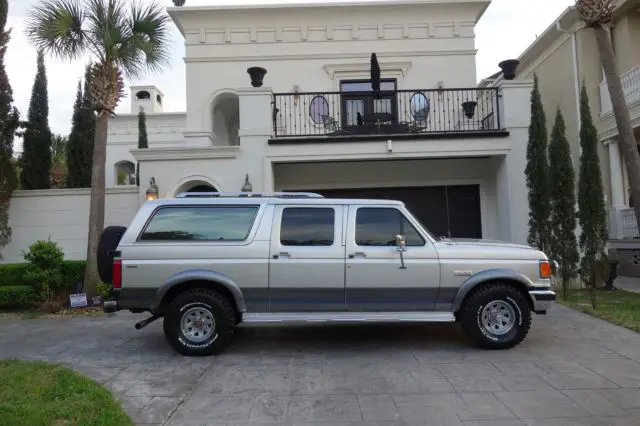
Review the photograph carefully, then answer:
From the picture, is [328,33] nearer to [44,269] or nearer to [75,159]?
[44,269]

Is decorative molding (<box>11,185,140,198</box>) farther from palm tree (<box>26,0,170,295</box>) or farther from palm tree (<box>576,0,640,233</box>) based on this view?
palm tree (<box>576,0,640,233</box>)

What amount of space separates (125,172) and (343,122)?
60.0 feet

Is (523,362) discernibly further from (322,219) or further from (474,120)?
(474,120)

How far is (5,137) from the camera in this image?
12258 mm

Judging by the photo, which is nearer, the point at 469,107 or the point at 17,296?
the point at 17,296

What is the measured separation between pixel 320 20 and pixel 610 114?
348 inches

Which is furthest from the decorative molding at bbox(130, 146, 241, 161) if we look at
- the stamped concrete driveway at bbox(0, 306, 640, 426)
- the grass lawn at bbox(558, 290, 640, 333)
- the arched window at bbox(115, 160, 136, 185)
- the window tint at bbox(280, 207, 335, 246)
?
the arched window at bbox(115, 160, 136, 185)

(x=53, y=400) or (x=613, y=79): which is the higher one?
(x=613, y=79)

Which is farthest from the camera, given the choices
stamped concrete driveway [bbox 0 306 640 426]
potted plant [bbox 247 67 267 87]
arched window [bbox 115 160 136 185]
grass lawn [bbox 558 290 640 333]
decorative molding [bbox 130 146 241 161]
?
arched window [bbox 115 160 136 185]

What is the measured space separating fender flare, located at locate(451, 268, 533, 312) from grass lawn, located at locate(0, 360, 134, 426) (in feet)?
13.1

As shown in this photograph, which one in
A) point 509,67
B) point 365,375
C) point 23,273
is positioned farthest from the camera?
point 509,67

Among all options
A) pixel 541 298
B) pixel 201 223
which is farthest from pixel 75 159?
pixel 541 298

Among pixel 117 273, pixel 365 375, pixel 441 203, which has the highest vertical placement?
pixel 441 203

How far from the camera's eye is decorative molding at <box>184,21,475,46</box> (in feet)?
47.8
